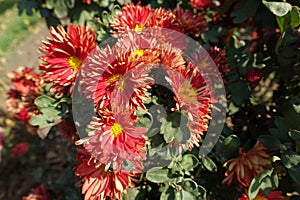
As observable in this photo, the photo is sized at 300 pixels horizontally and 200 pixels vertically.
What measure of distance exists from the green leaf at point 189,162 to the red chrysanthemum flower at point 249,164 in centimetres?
9

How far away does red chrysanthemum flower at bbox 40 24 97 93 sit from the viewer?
3.86ft

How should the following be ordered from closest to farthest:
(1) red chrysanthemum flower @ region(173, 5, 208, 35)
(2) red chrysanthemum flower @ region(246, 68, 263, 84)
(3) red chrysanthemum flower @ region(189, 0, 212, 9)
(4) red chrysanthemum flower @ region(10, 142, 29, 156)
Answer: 1. (2) red chrysanthemum flower @ region(246, 68, 263, 84)
2. (1) red chrysanthemum flower @ region(173, 5, 208, 35)
3. (3) red chrysanthemum flower @ region(189, 0, 212, 9)
4. (4) red chrysanthemum flower @ region(10, 142, 29, 156)

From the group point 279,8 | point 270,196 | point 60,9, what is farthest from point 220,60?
point 60,9

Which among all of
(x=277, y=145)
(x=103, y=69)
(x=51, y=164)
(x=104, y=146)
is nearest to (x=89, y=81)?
(x=103, y=69)

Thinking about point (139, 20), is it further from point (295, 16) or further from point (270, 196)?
point (270, 196)

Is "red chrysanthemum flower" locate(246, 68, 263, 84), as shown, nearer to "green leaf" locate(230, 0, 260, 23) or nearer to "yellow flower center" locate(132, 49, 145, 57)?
"green leaf" locate(230, 0, 260, 23)

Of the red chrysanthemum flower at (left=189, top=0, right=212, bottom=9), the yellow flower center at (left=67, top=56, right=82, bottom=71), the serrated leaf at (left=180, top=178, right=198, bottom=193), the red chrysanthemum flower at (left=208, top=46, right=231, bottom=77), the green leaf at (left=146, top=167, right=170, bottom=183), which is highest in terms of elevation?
the red chrysanthemum flower at (left=189, top=0, right=212, bottom=9)

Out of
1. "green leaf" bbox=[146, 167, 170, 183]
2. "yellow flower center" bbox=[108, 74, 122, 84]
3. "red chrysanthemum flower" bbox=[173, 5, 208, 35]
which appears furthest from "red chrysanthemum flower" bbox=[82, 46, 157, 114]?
"red chrysanthemum flower" bbox=[173, 5, 208, 35]

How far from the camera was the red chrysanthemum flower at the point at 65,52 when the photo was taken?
46.4 inches

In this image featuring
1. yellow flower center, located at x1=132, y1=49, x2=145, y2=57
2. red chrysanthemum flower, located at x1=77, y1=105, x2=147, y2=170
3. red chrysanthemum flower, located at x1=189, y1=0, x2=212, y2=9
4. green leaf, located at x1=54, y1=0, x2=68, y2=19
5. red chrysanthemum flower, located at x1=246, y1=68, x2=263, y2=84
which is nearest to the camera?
red chrysanthemum flower, located at x1=77, y1=105, x2=147, y2=170

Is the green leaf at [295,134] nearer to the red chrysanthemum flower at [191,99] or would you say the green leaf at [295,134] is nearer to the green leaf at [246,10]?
the red chrysanthemum flower at [191,99]

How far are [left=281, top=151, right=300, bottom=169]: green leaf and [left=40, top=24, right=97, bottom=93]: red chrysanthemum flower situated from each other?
651mm

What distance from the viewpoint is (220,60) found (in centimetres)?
135

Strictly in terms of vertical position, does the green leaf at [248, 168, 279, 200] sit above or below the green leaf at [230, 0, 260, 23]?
below
